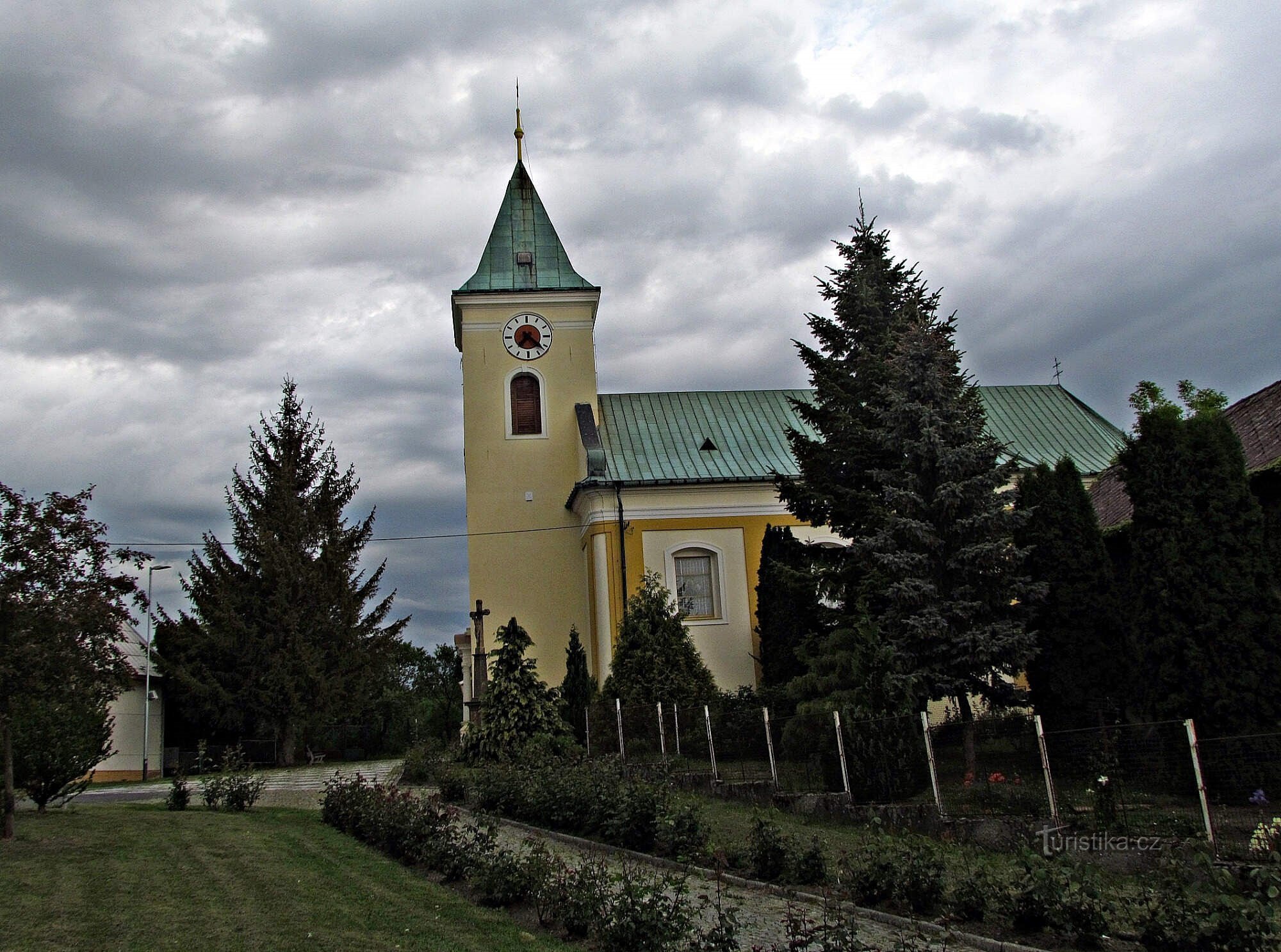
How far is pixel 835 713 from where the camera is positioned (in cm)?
1491

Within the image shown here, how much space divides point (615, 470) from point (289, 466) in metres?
10.2

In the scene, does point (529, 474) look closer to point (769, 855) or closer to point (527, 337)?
point (527, 337)

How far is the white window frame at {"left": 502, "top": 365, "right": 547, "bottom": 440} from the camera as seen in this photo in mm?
32094

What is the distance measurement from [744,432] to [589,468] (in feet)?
19.8

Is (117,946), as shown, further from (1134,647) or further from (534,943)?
(1134,647)

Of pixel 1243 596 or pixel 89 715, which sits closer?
pixel 1243 596

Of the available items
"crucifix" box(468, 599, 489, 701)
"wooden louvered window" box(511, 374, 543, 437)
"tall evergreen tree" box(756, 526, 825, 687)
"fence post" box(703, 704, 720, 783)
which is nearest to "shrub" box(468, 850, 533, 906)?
"fence post" box(703, 704, 720, 783)

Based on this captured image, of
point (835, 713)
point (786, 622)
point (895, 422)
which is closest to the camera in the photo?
point (835, 713)

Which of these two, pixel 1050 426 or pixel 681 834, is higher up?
pixel 1050 426

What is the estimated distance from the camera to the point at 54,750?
15438mm

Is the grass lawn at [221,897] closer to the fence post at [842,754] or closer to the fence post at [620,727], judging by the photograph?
the fence post at [842,754]

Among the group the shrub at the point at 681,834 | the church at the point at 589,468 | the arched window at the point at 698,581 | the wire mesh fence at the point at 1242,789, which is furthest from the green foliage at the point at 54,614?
the arched window at the point at 698,581

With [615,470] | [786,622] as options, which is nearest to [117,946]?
[786,622]

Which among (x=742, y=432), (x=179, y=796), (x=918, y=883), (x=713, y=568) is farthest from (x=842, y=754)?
(x=742, y=432)
